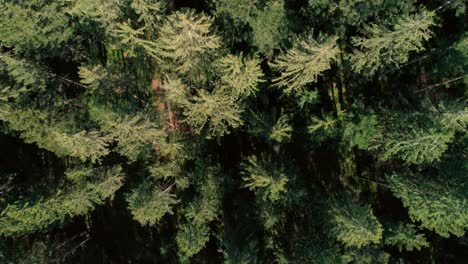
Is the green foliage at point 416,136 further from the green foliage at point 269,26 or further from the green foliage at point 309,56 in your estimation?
the green foliage at point 269,26

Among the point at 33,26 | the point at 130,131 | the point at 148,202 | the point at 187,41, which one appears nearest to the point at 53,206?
the point at 148,202

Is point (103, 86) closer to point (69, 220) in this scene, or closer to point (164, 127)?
point (164, 127)

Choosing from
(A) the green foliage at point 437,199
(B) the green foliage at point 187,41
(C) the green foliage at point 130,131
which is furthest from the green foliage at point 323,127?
(C) the green foliage at point 130,131

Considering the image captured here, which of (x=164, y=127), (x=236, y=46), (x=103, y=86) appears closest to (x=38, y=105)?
(x=103, y=86)

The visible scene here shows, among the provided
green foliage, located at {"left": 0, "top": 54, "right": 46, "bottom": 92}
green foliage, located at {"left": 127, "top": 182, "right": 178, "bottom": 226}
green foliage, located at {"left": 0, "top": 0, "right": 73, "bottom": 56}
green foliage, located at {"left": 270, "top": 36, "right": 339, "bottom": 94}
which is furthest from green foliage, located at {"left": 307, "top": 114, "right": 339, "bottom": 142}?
green foliage, located at {"left": 0, "top": 54, "right": 46, "bottom": 92}

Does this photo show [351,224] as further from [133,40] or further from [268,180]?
[133,40]

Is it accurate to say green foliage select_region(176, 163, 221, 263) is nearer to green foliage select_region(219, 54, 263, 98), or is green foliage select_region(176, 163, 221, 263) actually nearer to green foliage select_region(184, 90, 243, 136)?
green foliage select_region(184, 90, 243, 136)
